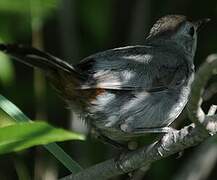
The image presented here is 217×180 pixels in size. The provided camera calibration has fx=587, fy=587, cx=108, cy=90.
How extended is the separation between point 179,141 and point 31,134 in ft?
2.68

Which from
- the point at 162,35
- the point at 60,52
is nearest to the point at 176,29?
the point at 162,35

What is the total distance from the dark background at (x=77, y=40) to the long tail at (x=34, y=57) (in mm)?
1373

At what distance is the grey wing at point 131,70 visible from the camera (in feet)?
10.9

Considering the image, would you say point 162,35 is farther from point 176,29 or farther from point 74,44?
point 74,44

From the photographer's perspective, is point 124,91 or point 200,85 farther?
point 124,91

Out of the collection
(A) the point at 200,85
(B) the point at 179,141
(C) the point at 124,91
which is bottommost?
(C) the point at 124,91

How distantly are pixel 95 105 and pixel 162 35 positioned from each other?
1213mm

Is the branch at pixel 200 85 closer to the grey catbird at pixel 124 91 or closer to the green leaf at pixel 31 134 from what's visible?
the green leaf at pixel 31 134

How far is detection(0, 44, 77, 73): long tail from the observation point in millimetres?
2465

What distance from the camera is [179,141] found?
2.50 m

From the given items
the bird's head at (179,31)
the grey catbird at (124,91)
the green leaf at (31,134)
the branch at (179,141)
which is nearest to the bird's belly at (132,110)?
the grey catbird at (124,91)

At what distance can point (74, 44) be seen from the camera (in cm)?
523

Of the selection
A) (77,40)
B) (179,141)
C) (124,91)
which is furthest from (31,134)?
(77,40)

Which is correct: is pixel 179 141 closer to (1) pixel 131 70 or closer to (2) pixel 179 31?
(1) pixel 131 70
